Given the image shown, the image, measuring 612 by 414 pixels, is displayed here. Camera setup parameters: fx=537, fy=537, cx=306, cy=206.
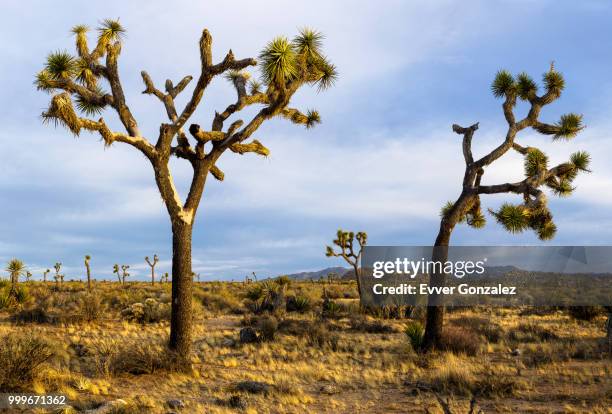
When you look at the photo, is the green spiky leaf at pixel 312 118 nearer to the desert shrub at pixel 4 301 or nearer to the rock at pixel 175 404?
the rock at pixel 175 404

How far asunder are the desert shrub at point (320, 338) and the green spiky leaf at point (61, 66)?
9546 mm

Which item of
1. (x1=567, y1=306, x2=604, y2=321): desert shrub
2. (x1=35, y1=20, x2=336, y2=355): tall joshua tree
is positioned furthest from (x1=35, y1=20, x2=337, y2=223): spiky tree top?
(x1=567, y1=306, x2=604, y2=321): desert shrub

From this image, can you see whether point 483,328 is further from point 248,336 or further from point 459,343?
point 248,336

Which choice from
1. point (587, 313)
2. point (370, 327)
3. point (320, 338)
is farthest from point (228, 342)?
point (587, 313)

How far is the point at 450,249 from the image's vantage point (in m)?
15.4

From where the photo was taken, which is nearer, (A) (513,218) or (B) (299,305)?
(A) (513,218)

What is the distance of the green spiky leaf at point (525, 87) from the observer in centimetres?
1605

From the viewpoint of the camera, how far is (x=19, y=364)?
9148mm

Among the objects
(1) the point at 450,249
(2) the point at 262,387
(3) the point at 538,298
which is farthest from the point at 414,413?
(3) the point at 538,298

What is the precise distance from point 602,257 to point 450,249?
31.3m

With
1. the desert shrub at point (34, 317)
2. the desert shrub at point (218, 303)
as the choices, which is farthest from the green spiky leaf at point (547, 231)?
the desert shrub at point (34, 317)

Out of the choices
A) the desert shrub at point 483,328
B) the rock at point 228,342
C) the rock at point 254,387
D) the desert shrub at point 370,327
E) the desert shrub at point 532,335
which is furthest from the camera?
the desert shrub at point 370,327

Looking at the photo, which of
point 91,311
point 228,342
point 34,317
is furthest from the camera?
point 91,311

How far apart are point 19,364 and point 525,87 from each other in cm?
1478
